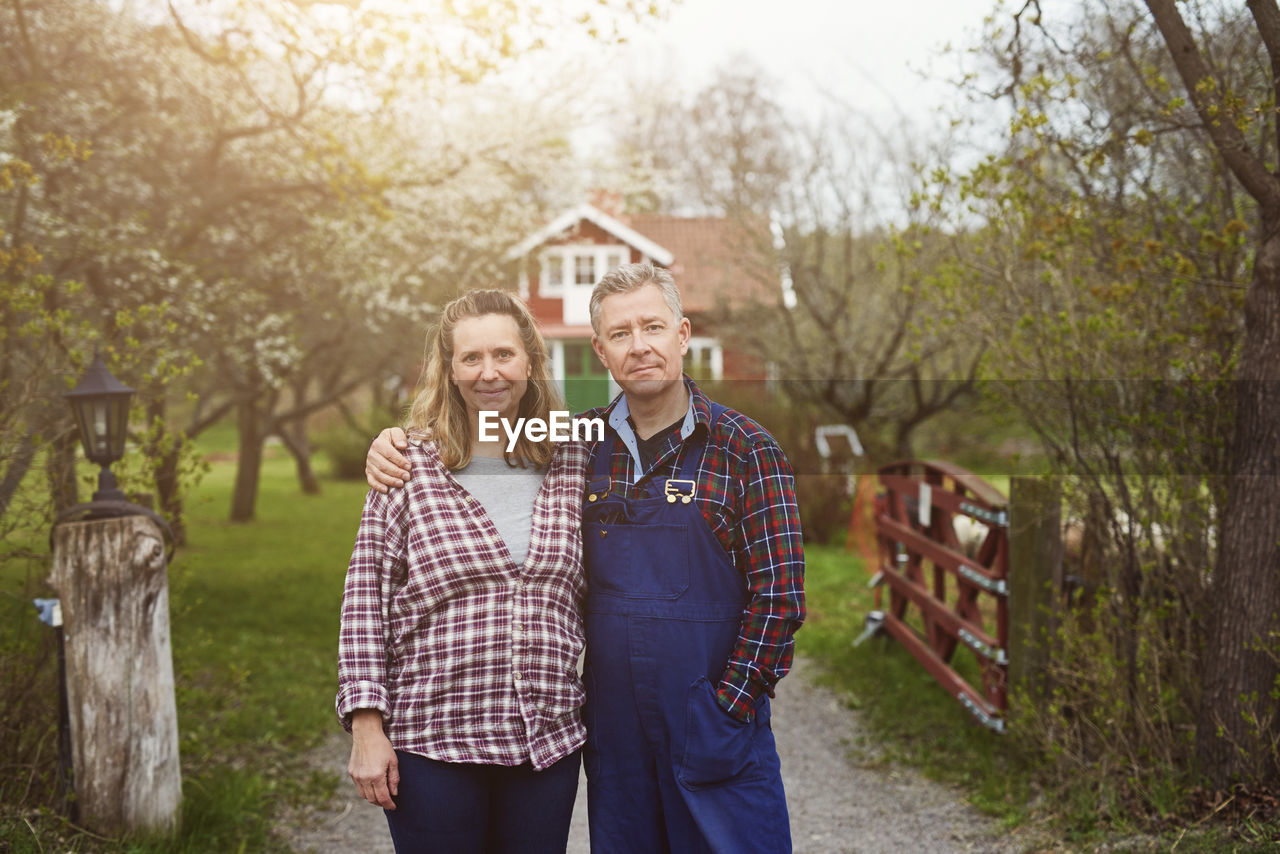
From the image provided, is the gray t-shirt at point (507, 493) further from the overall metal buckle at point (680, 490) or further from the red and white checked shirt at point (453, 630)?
the overall metal buckle at point (680, 490)

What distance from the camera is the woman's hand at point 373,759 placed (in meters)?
2.23

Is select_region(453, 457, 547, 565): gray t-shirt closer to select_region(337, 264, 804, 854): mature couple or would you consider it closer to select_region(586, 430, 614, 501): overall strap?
select_region(337, 264, 804, 854): mature couple

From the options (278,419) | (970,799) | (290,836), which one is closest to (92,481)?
(290,836)

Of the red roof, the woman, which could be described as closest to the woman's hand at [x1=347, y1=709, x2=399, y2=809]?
the woman

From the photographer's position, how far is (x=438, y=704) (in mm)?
2293

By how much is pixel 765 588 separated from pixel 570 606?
456mm

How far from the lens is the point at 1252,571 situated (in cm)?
387

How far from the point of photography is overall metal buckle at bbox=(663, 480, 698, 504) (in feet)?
8.03

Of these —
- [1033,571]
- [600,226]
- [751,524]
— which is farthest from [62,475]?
[600,226]

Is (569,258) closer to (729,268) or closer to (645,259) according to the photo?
(729,268)

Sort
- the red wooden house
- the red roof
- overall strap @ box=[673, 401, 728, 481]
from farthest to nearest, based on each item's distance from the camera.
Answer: the red wooden house, the red roof, overall strap @ box=[673, 401, 728, 481]

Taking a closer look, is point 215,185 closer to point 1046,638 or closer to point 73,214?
point 73,214

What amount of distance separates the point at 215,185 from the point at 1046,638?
7.65 meters

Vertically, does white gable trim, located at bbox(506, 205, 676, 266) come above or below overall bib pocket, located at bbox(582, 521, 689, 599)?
above
